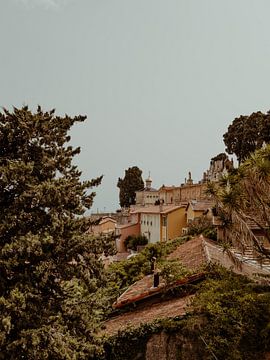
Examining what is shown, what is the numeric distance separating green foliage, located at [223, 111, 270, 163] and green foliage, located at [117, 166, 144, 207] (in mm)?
31478

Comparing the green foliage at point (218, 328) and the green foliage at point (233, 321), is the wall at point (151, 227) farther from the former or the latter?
the green foliage at point (233, 321)

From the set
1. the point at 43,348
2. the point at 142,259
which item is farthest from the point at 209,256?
the point at 43,348

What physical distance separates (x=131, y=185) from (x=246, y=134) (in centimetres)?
3760

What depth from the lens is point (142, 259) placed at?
853 inches

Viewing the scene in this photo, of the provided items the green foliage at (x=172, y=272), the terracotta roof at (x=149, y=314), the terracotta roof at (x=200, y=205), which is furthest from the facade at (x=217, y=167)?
the terracotta roof at (x=149, y=314)

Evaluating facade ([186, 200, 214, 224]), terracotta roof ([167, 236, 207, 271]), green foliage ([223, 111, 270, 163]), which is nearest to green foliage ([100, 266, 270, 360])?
terracotta roof ([167, 236, 207, 271])

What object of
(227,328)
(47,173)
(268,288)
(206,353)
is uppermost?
(47,173)

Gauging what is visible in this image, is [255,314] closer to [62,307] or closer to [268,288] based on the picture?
[268,288]

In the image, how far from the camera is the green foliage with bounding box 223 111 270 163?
39341 millimetres

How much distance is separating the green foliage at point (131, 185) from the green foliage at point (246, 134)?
31478mm

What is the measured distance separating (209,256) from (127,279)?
17.9 ft

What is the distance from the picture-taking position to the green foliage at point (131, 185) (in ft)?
254

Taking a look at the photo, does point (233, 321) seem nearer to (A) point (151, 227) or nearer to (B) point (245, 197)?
(B) point (245, 197)

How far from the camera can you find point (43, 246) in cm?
1051
